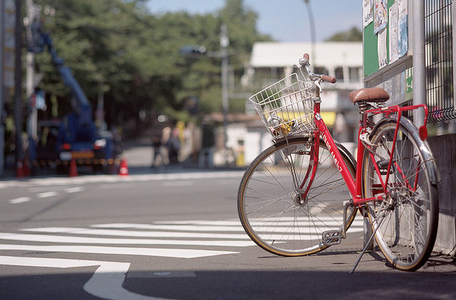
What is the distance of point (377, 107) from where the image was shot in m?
5.82

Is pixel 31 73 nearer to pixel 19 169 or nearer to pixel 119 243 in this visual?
pixel 19 169

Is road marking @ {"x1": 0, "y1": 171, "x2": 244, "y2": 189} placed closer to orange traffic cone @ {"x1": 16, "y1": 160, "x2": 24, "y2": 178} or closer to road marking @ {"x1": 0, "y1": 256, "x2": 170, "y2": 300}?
orange traffic cone @ {"x1": 16, "y1": 160, "x2": 24, "y2": 178}

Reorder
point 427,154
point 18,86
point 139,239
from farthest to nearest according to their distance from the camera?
1. point 18,86
2. point 139,239
3. point 427,154

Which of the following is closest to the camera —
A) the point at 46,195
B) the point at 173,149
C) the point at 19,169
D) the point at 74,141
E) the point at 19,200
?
the point at 19,200

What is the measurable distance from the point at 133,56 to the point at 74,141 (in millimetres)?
45715

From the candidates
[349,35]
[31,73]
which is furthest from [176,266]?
[349,35]

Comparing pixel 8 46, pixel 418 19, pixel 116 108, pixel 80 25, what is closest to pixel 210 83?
pixel 116 108

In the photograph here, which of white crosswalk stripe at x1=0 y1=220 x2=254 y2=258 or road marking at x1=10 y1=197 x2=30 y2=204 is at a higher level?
road marking at x1=10 y1=197 x2=30 y2=204

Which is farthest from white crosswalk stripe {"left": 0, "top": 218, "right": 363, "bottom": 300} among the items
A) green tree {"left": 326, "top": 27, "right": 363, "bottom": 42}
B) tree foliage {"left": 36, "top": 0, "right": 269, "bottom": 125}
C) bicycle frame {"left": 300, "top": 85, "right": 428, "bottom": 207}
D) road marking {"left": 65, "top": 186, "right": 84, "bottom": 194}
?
green tree {"left": 326, "top": 27, "right": 363, "bottom": 42}

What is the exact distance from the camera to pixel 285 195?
6.14 meters

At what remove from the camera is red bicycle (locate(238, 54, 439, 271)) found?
5559 mm

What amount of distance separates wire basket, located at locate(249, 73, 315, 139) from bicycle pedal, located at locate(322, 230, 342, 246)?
778 millimetres

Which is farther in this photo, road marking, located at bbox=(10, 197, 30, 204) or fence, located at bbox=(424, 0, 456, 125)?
road marking, located at bbox=(10, 197, 30, 204)

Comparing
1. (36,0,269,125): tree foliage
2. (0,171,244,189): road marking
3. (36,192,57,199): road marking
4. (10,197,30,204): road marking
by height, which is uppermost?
(36,0,269,125): tree foliage
